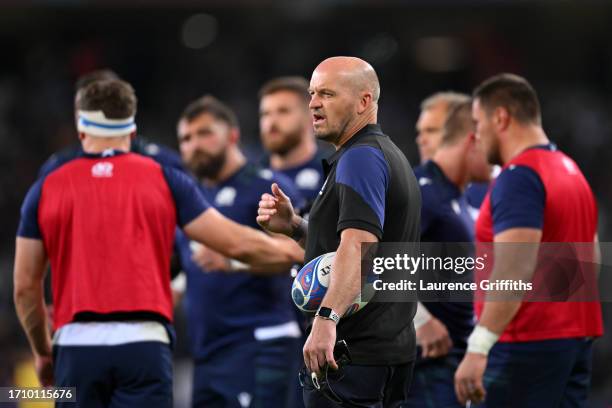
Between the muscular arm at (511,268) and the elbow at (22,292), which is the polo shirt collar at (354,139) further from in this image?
the elbow at (22,292)

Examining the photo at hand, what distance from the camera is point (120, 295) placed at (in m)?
5.37

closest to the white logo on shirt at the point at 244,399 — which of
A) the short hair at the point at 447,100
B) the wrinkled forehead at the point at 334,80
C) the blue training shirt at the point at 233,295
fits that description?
the blue training shirt at the point at 233,295

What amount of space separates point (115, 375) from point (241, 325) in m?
1.84

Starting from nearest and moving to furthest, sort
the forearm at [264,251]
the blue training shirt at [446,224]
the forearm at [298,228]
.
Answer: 1. the forearm at [298,228]
2. the forearm at [264,251]
3. the blue training shirt at [446,224]

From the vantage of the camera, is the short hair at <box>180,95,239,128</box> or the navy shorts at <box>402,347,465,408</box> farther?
the short hair at <box>180,95,239,128</box>

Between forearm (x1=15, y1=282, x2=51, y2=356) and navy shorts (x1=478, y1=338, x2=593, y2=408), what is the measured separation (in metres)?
2.46

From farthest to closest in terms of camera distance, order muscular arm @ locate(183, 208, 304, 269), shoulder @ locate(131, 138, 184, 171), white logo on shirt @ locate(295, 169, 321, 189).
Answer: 1. white logo on shirt @ locate(295, 169, 321, 189)
2. shoulder @ locate(131, 138, 184, 171)
3. muscular arm @ locate(183, 208, 304, 269)

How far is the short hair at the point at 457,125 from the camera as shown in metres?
6.49

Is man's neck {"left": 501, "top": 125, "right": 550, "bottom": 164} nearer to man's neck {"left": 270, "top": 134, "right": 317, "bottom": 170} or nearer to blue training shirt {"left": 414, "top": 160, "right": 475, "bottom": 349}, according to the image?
blue training shirt {"left": 414, "top": 160, "right": 475, "bottom": 349}

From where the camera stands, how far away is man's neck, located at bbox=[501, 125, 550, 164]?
5.83m

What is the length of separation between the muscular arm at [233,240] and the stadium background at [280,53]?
10.9 meters

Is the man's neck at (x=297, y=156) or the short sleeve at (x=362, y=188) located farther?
the man's neck at (x=297, y=156)

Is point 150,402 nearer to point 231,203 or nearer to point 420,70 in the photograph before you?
point 231,203

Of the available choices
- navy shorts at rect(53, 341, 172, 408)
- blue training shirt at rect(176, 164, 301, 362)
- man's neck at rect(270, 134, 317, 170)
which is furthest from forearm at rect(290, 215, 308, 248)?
man's neck at rect(270, 134, 317, 170)
